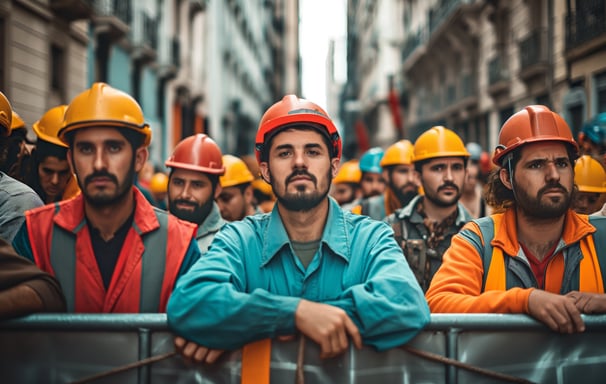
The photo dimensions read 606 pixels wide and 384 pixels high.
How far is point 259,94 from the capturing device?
2336 inches

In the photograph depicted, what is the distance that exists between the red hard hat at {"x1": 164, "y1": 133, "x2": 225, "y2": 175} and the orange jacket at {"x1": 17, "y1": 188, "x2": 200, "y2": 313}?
2026mm

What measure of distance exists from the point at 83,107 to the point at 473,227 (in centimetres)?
197

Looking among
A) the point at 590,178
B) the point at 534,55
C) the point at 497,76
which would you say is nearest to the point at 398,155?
the point at 590,178

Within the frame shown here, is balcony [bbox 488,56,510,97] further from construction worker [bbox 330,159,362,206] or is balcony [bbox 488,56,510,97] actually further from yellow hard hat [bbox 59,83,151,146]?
yellow hard hat [bbox 59,83,151,146]

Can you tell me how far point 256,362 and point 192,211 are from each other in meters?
2.49

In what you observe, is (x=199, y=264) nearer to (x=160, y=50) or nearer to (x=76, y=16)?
(x=76, y=16)

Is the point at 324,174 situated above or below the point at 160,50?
below

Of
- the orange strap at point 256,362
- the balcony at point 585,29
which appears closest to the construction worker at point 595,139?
the orange strap at point 256,362

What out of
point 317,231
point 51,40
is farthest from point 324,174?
point 51,40

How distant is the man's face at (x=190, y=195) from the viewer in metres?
4.91

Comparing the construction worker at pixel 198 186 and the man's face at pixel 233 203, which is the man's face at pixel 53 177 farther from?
the man's face at pixel 233 203

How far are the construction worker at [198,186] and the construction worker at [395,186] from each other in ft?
6.84

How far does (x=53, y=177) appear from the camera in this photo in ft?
16.1

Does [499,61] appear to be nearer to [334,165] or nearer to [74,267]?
[334,165]
